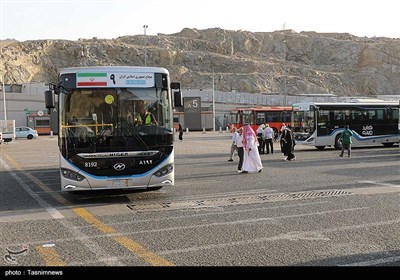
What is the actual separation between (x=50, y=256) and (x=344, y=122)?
25996 mm

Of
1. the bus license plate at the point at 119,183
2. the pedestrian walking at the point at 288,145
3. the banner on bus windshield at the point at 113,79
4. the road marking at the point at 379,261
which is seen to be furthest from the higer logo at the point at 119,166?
the pedestrian walking at the point at 288,145

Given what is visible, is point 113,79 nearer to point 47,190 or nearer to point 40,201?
point 40,201

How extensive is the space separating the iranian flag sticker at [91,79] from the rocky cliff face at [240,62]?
93768 mm

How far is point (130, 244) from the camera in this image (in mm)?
6961

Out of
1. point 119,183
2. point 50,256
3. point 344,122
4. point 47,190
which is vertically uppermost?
point 344,122

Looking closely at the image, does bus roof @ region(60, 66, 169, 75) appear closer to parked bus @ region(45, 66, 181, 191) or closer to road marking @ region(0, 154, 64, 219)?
parked bus @ region(45, 66, 181, 191)

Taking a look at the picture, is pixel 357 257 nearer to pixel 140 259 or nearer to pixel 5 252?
pixel 140 259

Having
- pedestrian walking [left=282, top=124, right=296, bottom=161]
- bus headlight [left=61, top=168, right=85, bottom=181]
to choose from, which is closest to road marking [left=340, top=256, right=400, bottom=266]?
bus headlight [left=61, top=168, right=85, bottom=181]

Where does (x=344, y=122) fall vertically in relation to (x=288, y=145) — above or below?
above

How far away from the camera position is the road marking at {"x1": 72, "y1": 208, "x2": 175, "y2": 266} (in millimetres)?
6051

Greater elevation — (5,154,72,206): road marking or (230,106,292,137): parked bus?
(230,106,292,137): parked bus

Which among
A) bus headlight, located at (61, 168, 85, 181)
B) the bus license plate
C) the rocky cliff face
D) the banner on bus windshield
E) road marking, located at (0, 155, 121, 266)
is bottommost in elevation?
road marking, located at (0, 155, 121, 266)

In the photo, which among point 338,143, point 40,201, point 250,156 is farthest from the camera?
point 338,143

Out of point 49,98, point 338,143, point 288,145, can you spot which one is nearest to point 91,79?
point 49,98
